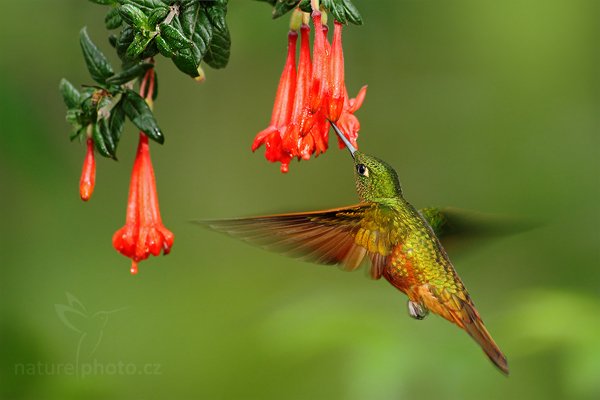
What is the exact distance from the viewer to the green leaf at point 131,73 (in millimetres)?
2119

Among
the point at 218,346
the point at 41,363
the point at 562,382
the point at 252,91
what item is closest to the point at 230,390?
the point at 218,346

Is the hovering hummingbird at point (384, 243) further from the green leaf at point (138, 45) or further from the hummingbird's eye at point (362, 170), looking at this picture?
the green leaf at point (138, 45)

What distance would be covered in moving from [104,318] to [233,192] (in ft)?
4.09

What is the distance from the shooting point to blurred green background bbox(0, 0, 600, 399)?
9.90 ft

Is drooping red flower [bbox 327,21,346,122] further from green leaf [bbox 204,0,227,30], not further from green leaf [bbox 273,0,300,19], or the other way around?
green leaf [bbox 204,0,227,30]

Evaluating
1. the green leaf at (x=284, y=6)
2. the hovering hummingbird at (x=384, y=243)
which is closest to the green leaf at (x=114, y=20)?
the green leaf at (x=284, y=6)

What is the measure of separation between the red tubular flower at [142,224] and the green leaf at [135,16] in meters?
0.50

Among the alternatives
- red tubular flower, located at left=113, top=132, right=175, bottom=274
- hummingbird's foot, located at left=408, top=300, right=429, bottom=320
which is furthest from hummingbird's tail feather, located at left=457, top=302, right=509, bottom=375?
red tubular flower, located at left=113, top=132, right=175, bottom=274

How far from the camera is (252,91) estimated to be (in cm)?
491

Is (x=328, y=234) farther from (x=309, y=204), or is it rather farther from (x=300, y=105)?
(x=309, y=204)

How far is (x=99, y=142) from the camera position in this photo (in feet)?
7.06

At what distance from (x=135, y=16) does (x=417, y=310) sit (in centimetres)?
117

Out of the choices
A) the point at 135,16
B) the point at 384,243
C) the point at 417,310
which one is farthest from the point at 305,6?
the point at 417,310

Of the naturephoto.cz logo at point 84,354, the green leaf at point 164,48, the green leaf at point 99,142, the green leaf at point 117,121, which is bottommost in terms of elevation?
the naturephoto.cz logo at point 84,354
